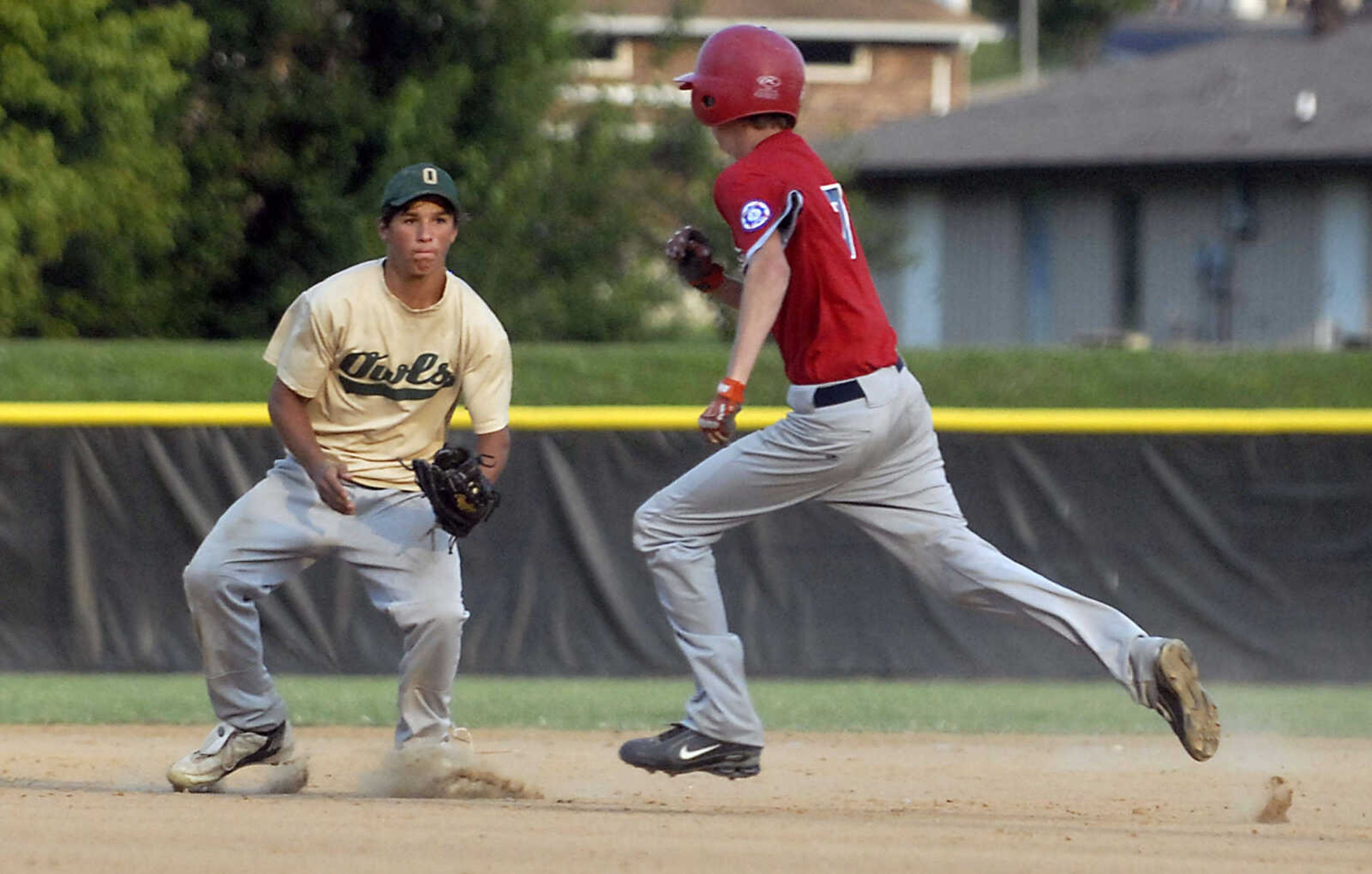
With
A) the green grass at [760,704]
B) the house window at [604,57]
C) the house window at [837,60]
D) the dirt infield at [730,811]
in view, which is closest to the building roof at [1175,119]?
the house window at [604,57]

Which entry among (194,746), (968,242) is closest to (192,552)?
(194,746)

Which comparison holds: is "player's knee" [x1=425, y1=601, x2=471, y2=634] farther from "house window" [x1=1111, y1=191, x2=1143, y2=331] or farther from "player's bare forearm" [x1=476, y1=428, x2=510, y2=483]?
"house window" [x1=1111, y1=191, x2=1143, y2=331]

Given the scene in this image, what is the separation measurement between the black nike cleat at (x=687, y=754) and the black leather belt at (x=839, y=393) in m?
0.96

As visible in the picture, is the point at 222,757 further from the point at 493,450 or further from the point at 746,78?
the point at 746,78

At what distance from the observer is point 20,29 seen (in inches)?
517

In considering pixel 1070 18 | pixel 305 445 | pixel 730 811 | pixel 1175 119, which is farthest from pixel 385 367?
pixel 1070 18

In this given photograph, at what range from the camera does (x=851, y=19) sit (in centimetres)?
3447

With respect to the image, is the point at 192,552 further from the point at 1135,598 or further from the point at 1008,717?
the point at 1135,598

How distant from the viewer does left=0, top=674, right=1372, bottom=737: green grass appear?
27.5 feet

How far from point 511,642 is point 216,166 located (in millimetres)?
7234

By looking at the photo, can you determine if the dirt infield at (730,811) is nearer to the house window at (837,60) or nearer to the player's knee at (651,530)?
the player's knee at (651,530)

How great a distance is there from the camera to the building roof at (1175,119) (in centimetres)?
2292

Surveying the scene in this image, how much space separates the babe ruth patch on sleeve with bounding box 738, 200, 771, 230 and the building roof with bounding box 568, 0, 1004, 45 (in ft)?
86.2

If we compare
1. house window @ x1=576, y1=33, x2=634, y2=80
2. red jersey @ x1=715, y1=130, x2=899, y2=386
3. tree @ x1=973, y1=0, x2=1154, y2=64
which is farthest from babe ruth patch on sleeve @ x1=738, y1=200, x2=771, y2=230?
tree @ x1=973, y1=0, x2=1154, y2=64
